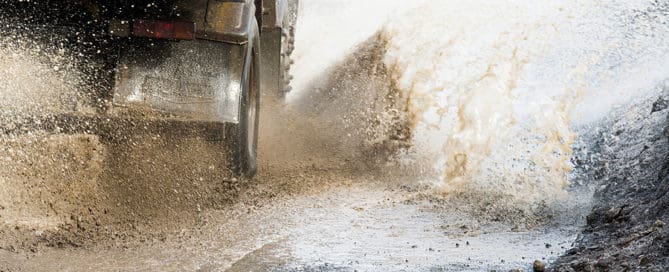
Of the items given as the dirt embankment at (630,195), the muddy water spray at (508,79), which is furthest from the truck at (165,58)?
the muddy water spray at (508,79)

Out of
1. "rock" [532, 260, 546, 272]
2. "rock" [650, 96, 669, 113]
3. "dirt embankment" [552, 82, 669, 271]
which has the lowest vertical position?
"rock" [532, 260, 546, 272]

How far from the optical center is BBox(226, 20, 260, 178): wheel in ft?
14.3

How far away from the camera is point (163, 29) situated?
406 centimetres

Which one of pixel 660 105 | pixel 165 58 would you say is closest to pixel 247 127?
pixel 165 58

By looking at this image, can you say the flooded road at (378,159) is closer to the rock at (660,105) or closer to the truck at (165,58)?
the truck at (165,58)

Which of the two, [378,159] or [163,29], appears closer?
[163,29]

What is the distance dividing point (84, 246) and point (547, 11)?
5221 millimetres

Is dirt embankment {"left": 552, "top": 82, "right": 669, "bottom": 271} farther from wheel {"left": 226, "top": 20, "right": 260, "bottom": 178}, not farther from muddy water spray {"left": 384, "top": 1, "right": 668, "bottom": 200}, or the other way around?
wheel {"left": 226, "top": 20, "right": 260, "bottom": 178}

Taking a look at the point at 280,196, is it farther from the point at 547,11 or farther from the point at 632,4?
the point at 632,4

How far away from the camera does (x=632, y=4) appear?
8.16 meters

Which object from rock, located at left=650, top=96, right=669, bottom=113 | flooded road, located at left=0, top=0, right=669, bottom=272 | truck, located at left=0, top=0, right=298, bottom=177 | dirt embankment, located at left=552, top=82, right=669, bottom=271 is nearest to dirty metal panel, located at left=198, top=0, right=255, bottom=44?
truck, located at left=0, top=0, right=298, bottom=177

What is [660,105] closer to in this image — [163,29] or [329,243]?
[329,243]

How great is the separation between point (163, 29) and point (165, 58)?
0.15m

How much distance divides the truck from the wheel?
0.06 ft
